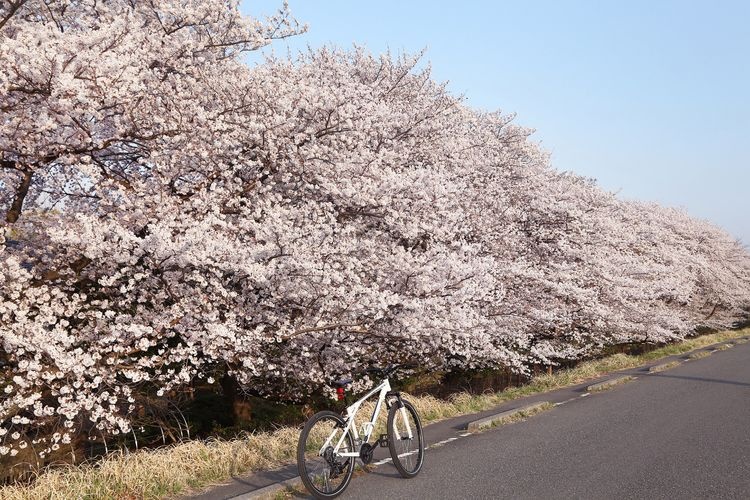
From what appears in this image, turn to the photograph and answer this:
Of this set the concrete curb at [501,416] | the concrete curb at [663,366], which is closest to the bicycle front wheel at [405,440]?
the concrete curb at [501,416]

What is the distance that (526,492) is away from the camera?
545cm

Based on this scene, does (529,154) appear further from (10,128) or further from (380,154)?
(10,128)

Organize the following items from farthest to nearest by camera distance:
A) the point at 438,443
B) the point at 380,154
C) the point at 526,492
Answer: the point at 380,154
the point at 438,443
the point at 526,492

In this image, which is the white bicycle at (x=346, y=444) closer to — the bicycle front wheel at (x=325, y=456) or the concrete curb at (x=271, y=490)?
the bicycle front wheel at (x=325, y=456)

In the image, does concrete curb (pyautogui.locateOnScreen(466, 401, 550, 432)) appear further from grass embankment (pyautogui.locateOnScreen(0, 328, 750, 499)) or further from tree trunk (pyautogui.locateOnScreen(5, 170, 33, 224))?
tree trunk (pyautogui.locateOnScreen(5, 170, 33, 224))

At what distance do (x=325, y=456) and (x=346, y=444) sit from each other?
30 centimetres

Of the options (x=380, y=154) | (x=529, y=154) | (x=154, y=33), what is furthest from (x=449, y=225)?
(x=529, y=154)

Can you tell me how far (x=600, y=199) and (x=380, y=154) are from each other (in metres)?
15.3

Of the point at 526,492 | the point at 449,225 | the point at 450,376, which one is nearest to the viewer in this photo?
the point at 526,492

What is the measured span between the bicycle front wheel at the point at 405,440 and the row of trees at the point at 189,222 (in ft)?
9.91

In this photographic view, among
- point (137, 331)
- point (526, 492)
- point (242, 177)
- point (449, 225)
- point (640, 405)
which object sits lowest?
point (640, 405)

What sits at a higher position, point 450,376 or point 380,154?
point 380,154

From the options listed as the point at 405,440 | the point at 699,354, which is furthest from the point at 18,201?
the point at 699,354

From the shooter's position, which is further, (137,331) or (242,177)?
(242,177)
